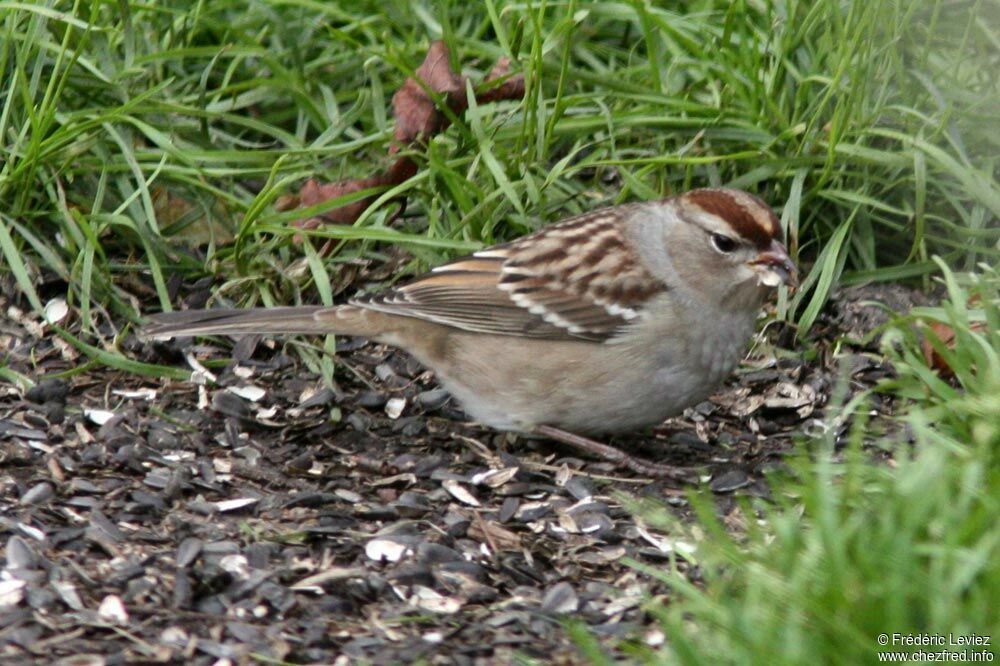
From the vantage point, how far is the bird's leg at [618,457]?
151 inches

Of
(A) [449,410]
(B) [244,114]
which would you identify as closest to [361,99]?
(B) [244,114]

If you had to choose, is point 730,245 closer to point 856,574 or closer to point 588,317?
point 588,317

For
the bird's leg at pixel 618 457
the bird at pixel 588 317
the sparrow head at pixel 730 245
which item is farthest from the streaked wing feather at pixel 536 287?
the bird's leg at pixel 618 457

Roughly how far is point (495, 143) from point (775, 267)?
1.03 metres

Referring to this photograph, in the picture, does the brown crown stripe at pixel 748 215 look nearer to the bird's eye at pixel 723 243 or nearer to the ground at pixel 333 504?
the bird's eye at pixel 723 243

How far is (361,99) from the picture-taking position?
14.9 feet

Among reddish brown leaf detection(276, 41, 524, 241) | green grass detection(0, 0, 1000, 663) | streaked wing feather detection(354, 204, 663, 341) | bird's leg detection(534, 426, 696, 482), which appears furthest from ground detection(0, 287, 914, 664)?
reddish brown leaf detection(276, 41, 524, 241)

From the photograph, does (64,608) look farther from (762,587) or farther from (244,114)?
(244,114)

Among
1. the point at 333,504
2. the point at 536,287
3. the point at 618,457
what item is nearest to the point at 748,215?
the point at 536,287

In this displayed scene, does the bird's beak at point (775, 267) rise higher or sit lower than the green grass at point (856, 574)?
lower

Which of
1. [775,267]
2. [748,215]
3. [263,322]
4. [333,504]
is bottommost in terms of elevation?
[333,504]

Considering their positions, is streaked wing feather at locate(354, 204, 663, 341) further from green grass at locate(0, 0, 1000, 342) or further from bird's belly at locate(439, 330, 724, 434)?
green grass at locate(0, 0, 1000, 342)

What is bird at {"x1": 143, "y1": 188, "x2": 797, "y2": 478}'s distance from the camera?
12.4ft

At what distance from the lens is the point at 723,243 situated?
3848 millimetres
